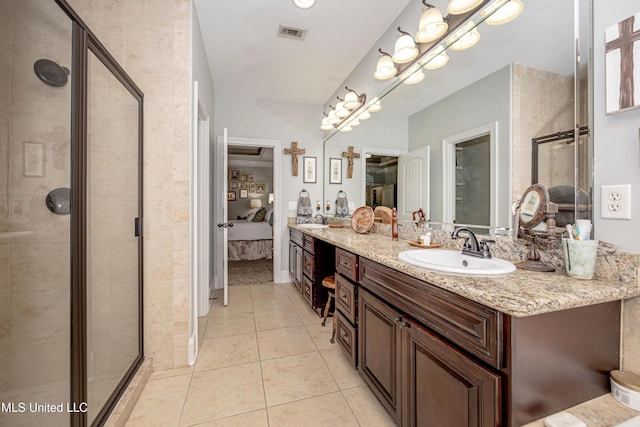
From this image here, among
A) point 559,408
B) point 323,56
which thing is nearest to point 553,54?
point 559,408

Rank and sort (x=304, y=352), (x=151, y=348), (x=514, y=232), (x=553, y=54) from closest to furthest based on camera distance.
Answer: (x=553, y=54) < (x=514, y=232) < (x=151, y=348) < (x=304, y=352)

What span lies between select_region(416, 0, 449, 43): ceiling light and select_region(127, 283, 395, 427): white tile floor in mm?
2260

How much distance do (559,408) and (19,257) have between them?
190 centimetres

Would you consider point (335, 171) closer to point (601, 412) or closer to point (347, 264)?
point (347, 264)

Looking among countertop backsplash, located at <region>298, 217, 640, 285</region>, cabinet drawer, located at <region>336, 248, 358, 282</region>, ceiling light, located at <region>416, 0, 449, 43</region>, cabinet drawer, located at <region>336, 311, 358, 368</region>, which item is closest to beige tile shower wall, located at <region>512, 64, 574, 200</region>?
countertop backsplash, located at <region>298, 217, 640, 285</region>

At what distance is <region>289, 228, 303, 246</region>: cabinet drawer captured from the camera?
3230 millimetres

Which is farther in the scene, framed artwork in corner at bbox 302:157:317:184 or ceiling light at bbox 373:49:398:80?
framed artwork in corner at bbox 302:157:317:184

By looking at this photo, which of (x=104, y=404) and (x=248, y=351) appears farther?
(x=248, y=351)

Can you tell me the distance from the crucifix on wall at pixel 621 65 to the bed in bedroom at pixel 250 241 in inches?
203

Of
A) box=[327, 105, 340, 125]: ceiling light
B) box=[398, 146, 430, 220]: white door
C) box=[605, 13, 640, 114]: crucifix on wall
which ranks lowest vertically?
box=[398, 146, 430, 220]: white door

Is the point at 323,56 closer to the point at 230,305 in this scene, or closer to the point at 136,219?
the point at 136,219

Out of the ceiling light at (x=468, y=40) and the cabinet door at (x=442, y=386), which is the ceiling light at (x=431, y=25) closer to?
the ceiling light at (x=468, y=40)

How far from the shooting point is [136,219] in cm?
170

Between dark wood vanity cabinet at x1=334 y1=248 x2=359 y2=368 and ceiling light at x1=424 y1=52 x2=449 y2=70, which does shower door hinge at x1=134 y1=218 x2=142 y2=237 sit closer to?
dark wood vanity cabinet at x1=334 y1=248 x2=359 y2=368
